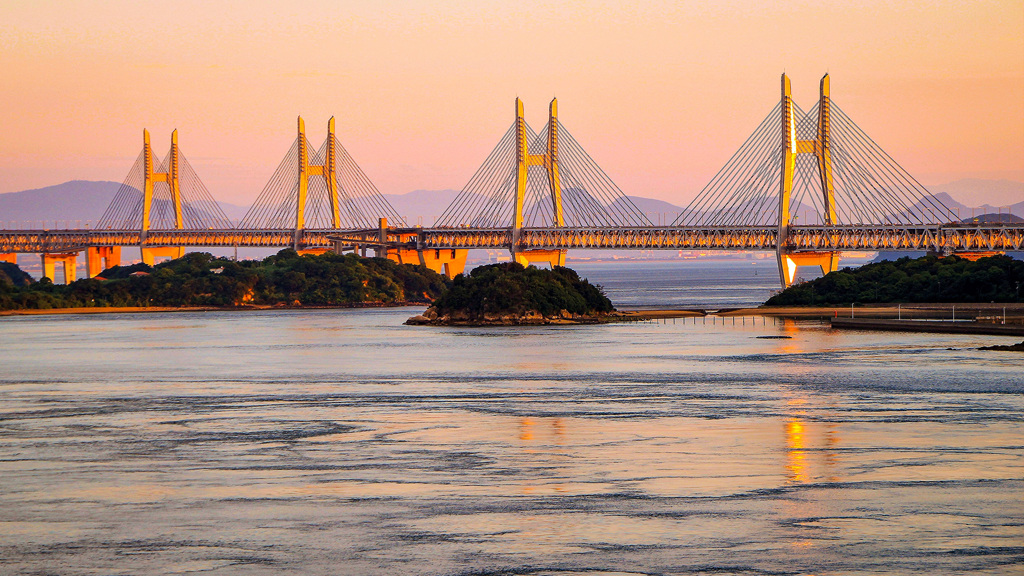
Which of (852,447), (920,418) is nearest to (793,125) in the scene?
(920,418)

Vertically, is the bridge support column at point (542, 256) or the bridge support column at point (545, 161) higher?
the bridge support column at point (545, 161)

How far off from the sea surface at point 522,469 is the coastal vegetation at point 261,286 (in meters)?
86.3

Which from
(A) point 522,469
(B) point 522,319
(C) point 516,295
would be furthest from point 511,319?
(A) point 522,469

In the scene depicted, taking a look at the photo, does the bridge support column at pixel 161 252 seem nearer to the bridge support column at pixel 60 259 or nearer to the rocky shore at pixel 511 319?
the bridge support column at pixel 60 259

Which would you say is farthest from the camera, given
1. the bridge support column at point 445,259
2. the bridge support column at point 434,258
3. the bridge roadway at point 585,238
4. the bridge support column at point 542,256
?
the bridge support column at point 434,258

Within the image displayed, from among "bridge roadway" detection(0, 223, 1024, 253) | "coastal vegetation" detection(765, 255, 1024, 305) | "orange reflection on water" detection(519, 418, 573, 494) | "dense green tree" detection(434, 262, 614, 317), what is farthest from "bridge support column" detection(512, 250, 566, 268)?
"orange reflection on water" detection(519, 418, 573, 494)

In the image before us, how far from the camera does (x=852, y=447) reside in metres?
27.9

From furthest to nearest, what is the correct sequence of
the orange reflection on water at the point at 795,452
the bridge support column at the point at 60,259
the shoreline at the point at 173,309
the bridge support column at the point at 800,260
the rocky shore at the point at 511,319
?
the bridge support column at the point at 60,259 → the shoreline at the point at 173,309 → the bridge support column at the point at 800,260 → the rocky shore at the point at 511,319 → the orange reflection on water at the point at 795,452

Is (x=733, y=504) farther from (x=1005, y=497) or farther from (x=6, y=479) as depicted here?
(x=6, y=479)

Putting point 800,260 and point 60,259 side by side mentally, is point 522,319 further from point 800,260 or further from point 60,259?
point 60,259

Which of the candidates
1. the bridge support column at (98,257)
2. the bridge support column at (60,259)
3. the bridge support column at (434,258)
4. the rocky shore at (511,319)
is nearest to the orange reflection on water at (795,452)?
the rocky shore at (511,319)

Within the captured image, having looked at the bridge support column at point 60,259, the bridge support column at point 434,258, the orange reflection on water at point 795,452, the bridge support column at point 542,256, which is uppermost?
the bridge support column at point 60,259

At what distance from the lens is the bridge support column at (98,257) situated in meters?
170

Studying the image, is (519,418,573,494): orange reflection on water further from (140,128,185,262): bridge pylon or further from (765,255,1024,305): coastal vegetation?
(140,128,185,262): bridge pylon
